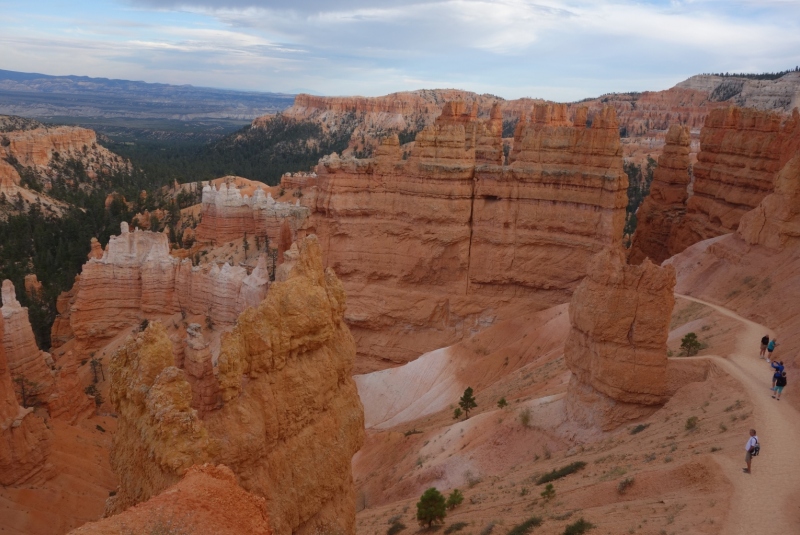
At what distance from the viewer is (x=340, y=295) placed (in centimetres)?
1231

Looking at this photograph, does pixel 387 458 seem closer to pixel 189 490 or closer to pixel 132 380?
pixel 132 380

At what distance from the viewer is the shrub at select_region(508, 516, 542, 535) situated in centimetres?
1168

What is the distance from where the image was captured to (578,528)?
10.9 m

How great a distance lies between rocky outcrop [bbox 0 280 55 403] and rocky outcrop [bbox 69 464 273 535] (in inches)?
697

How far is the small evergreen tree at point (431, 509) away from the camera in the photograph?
13672mm

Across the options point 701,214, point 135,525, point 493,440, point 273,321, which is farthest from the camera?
point 701,214

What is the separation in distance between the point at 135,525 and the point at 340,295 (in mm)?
6661

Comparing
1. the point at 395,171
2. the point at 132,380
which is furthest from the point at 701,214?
the point at 132,380

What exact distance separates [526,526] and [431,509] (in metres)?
2.62

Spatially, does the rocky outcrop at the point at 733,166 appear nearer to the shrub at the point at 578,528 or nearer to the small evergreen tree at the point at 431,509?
the shrub at the point at 578,528

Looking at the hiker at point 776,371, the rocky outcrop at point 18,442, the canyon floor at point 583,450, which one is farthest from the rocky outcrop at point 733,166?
the rocky outcrop at point 18,442

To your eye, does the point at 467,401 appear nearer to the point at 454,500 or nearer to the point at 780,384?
the point at 454,500

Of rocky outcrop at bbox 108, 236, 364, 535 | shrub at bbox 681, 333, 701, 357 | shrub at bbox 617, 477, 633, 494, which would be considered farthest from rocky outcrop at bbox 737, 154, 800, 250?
rocky outcrop at bbox 108, 236, 364, 535

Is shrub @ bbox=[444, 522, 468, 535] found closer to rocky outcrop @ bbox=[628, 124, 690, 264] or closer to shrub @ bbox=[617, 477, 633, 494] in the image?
shrub @ bbox=[617, 477, 633, 494]
